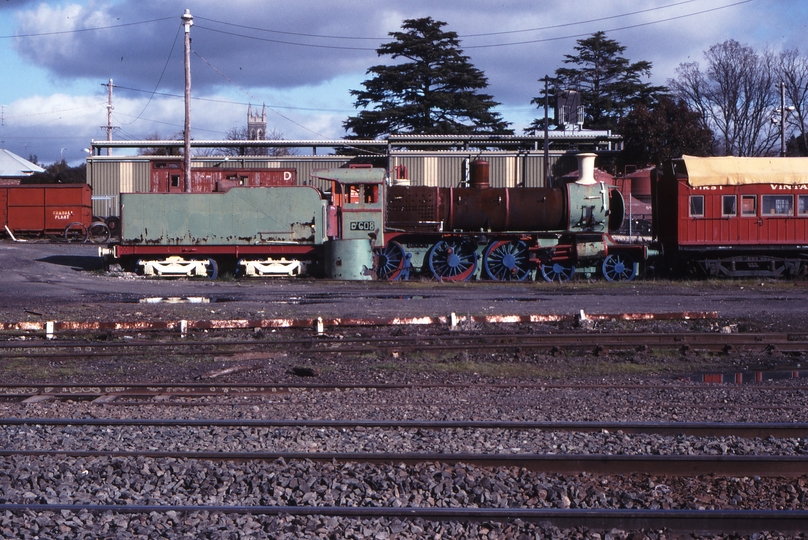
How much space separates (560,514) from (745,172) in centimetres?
1878

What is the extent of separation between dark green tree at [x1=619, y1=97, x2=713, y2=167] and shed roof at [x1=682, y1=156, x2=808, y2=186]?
22.3 meters

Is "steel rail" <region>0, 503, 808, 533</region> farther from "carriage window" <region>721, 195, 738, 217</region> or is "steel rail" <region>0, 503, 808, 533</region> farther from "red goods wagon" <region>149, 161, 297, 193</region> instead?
"red goods wagon" <region>149, 161, 297, 193</region>

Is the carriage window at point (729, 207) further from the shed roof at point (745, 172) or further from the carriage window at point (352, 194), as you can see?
the carriage window at point (352, 194)

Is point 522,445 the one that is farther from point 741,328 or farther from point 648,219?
point 648,219

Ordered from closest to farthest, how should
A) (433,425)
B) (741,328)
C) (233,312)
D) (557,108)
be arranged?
(433,425), (741,328), (233,312), (557,108)

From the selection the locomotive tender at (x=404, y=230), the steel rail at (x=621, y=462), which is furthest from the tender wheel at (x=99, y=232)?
the steel rail at (x=621, y=462)

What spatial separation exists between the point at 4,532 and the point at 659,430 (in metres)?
5.20

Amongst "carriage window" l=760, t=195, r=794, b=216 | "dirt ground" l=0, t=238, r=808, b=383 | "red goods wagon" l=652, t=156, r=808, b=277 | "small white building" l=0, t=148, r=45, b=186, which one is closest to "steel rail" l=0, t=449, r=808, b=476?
"dirt ground" l=0, t=238, r=808, b=383

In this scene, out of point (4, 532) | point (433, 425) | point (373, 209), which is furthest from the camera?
point (373, 209)

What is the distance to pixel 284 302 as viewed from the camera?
54.6 ft

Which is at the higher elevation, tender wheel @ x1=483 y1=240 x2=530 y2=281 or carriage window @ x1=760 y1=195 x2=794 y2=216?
carriage window @ x1=760 y1=195 x2=794 y2=216

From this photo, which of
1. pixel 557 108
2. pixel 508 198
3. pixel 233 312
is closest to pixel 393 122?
pixel 557 108

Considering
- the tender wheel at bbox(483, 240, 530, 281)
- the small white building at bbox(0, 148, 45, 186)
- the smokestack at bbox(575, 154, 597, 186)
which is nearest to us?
the tender wheel at bbox(483, 240, 530, 281)

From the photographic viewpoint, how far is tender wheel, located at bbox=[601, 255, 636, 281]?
71.6 feet
